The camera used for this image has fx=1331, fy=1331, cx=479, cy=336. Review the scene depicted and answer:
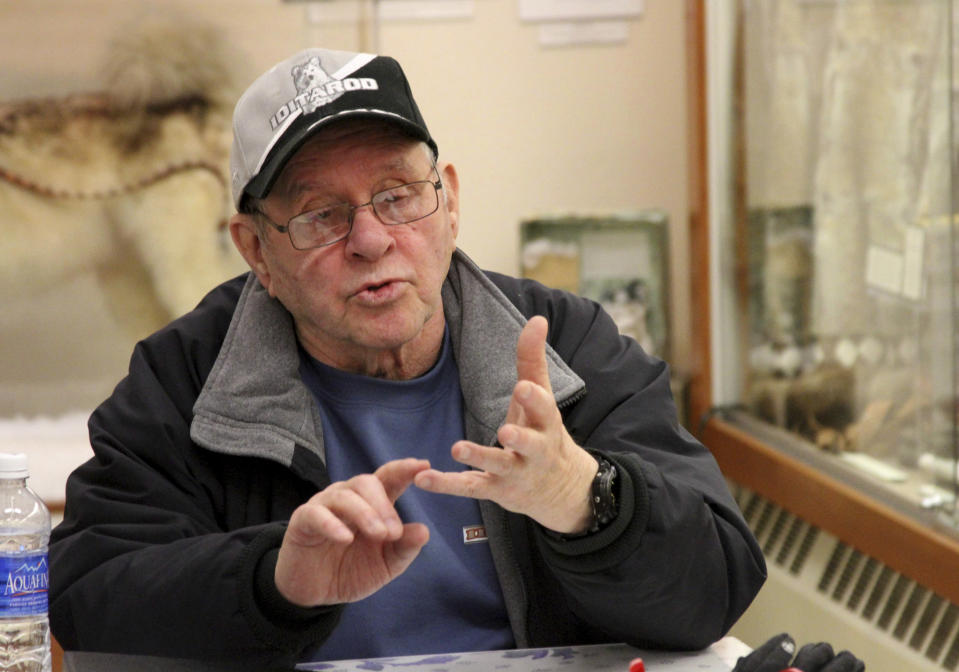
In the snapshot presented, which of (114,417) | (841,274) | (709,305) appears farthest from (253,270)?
(709,305)

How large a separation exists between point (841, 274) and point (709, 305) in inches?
23.7

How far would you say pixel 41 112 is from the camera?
11.2ft

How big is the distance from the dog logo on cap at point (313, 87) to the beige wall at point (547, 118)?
196 cm

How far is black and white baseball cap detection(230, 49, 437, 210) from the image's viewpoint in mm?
1647

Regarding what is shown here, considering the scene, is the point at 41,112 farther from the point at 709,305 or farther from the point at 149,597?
the point at 149,597

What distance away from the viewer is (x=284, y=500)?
1686 millimetres

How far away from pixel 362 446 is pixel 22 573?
1.73 ft

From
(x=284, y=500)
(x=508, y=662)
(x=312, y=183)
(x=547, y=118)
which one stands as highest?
(x=312, y=183)

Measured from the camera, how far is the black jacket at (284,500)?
4.89 ft

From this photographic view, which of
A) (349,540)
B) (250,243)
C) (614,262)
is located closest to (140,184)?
(614,262)

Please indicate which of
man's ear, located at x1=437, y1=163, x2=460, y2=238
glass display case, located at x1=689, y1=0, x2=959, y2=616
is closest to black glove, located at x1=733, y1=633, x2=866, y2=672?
man's ear, located at x1=437, y1=163, x2=460, y2=238

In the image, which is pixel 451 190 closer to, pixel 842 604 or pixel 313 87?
pixel 313 87

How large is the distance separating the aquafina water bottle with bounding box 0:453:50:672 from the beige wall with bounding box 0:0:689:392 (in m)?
2.27

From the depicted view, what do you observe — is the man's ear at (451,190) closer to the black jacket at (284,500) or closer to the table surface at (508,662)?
the black jacket at (284,500)
